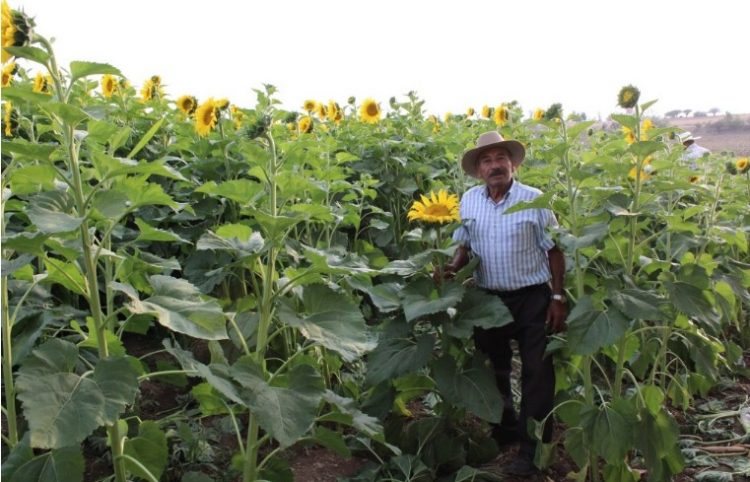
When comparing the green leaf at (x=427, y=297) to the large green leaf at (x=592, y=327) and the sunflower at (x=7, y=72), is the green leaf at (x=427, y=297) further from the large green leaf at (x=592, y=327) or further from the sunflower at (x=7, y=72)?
the sunflower at (x=7, y=72)

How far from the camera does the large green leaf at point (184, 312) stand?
161 cm

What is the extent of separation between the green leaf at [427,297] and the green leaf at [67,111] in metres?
1.36

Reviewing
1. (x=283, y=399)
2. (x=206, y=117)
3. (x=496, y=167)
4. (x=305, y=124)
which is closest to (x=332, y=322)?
(x=283, y=399)

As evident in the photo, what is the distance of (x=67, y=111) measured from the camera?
1.54 m

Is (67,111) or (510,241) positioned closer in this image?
(67,111)

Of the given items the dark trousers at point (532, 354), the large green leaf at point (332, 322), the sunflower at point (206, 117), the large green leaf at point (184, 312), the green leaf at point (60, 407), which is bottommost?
the dark trousers at point (532, 354)

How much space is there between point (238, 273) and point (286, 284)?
5.07 ft

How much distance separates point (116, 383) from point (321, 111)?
5181mm

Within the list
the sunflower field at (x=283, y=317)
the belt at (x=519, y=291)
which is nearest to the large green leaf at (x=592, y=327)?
the sunflower field at (x=283, y=317)

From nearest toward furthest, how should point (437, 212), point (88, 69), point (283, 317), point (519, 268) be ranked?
point (88, 69), point (283, 317), point (437, 212), point (519, 268)

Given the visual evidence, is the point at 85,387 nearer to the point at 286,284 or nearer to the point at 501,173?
the point at 286,284

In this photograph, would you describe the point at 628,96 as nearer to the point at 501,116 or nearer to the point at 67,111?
the point at 67,111

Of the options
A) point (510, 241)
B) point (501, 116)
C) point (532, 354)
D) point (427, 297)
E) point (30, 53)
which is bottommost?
point (532, 354)

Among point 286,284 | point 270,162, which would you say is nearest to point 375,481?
point 286,284
